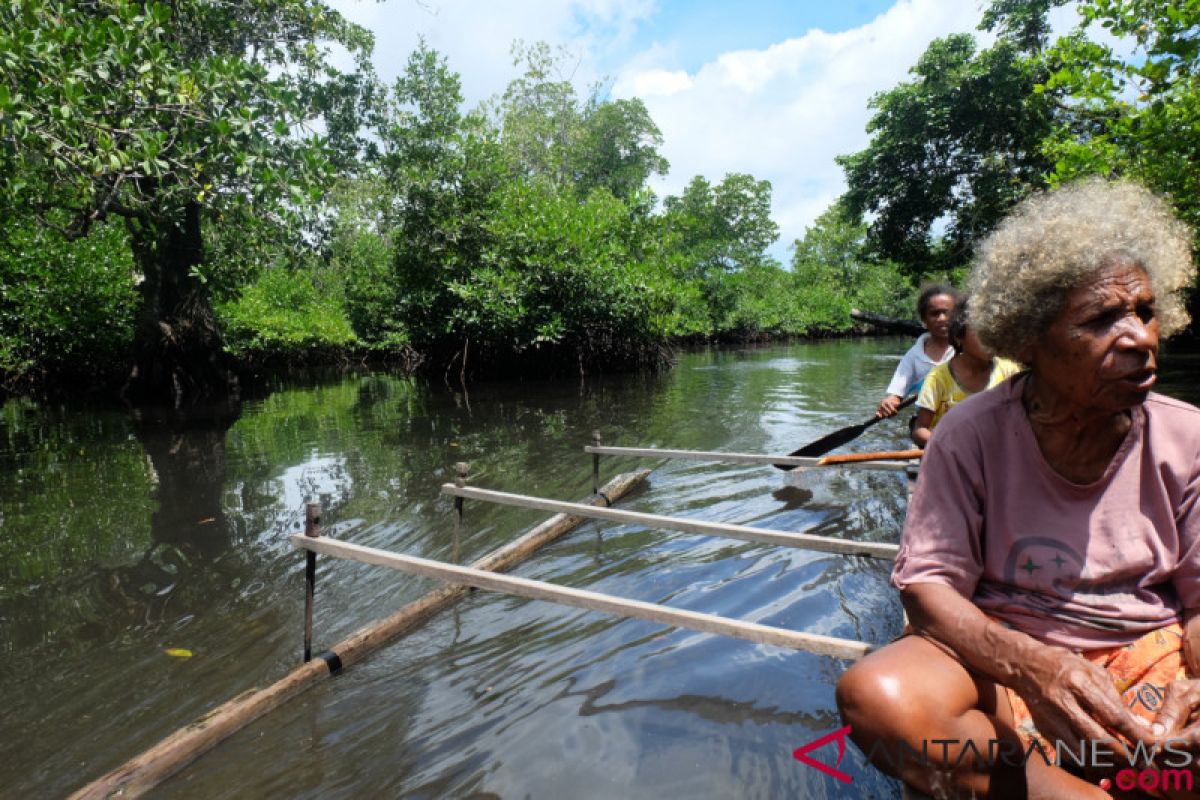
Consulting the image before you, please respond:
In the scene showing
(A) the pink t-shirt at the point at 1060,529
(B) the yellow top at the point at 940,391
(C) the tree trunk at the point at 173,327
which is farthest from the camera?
(C) the tree trunk at the point at 173,327

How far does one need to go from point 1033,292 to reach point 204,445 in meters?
10.1

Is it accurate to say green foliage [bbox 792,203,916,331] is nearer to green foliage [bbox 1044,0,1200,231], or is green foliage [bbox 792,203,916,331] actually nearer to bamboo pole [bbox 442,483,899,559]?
green foliage [bbox 1044,0,1200,231]

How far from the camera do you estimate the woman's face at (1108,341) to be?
4.60ft

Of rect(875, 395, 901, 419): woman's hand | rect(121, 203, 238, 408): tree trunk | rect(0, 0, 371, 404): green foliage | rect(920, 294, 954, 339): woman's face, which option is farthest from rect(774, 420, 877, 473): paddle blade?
rect(121, 203, 238, 408): tree trunk

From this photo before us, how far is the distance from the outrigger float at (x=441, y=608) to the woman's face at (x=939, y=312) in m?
0.96

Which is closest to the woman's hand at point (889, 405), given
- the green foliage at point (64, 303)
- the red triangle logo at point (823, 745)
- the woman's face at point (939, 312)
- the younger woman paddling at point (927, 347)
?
the younger woman paddling at point (927, 347)

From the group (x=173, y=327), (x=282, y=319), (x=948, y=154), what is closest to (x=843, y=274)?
(x=948, y=154)

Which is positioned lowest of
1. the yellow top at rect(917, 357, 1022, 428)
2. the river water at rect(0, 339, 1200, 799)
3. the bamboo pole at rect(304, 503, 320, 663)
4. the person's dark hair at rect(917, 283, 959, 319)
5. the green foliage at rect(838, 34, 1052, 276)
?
the river water at rect(0, 339, 1200, 799)

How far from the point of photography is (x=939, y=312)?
4.60 m

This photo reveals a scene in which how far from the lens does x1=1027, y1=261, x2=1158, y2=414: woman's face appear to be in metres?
1.40

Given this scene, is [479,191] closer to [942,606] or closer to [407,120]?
[407,120]

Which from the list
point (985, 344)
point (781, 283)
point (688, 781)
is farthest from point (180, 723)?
point (781, 283)

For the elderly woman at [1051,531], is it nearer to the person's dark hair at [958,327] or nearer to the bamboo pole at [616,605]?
Answer: the bamboo pole at [616,605]

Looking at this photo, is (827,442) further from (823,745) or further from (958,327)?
(823,745)
